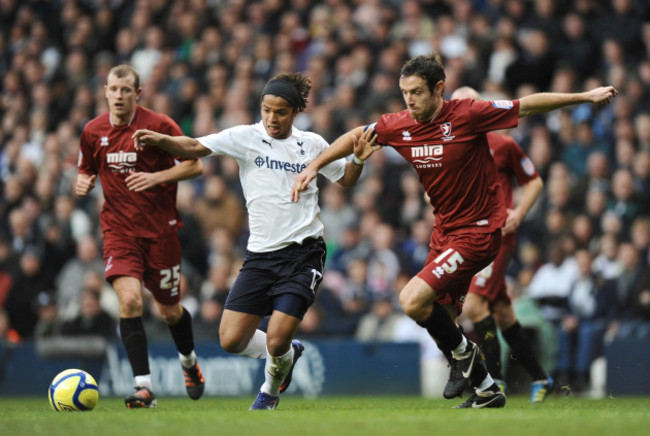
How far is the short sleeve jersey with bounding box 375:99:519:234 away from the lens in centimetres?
795

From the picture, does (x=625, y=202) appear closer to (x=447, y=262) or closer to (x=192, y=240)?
(x=192, y=240)

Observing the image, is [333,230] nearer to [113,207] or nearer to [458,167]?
[113,207]

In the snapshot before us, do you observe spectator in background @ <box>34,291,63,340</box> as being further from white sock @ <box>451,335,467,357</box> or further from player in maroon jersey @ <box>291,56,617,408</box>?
white sock @ <box>451,335,467,357</box>

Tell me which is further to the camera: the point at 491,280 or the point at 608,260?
the point at 608,260

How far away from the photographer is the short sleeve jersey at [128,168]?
9.16 meters

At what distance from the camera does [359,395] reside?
12.9 m

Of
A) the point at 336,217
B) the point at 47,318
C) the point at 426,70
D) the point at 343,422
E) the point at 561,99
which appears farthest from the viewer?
the point at 336,217

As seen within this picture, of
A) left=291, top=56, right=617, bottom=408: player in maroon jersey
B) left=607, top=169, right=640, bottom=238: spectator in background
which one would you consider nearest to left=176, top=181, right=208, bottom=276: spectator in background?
left=607, top=169, right=640, bottom=238: spectator in background

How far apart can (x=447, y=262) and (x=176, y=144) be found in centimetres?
239

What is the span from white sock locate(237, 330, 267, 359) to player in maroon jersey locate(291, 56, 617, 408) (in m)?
1.43

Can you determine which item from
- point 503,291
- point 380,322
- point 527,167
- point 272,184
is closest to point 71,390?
point 272,184

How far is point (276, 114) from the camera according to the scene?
27.3ft

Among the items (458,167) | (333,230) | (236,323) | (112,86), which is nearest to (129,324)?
(236,323)

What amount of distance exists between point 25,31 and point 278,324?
15042 millimetres
